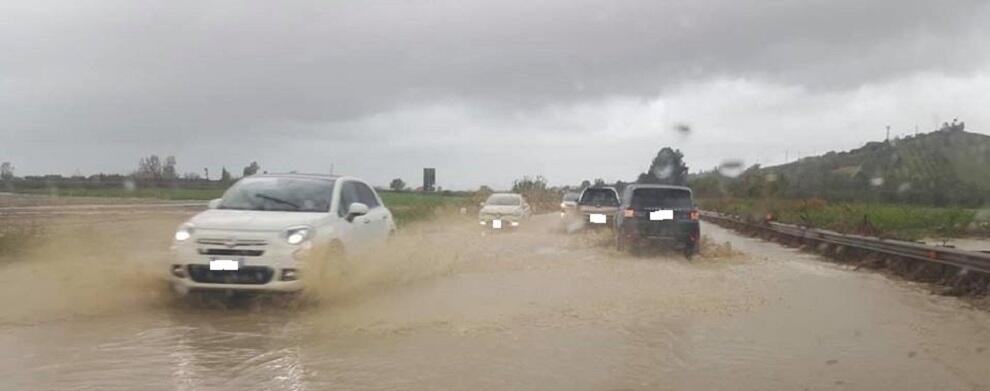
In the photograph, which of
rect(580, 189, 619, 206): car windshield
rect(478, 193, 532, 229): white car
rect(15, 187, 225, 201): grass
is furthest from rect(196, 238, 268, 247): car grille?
rect(15, 187, 225, 201): grass

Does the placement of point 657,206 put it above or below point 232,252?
above

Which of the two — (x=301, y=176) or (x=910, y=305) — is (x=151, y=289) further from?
(x=910, y=305)

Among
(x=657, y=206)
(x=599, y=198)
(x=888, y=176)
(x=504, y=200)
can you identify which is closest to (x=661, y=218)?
(x=657, y=206)

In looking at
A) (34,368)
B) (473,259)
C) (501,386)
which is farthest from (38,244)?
(501,386)

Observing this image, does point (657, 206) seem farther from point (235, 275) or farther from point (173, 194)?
point (173, 194)

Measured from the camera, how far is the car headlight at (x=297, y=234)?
32.4 ft

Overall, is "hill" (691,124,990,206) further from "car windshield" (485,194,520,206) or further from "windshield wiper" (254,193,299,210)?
"windshield wiper" (254,193,299,210)

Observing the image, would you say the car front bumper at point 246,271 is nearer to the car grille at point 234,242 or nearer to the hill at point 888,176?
the car grille at point 234,242

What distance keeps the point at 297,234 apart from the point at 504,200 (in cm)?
2091

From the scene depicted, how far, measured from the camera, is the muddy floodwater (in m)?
7.02

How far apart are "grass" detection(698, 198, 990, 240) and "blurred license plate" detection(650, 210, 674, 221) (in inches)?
382

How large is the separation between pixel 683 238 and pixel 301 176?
29.4 ft

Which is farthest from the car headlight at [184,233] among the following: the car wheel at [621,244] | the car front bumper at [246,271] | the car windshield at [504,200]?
the car windshield at [504,200]

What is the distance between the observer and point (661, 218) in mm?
18188
